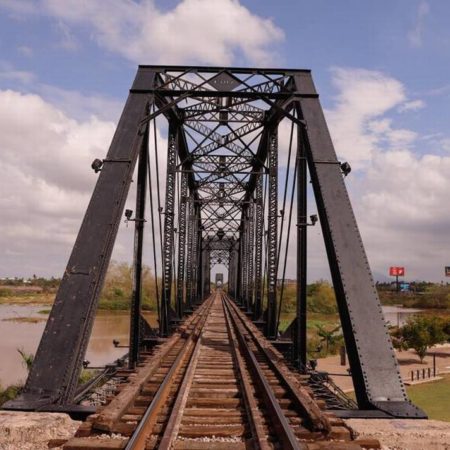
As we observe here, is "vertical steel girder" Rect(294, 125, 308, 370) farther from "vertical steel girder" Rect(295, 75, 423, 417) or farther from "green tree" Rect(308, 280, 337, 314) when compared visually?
"green tree" Rect(308, 280, 337, 314)

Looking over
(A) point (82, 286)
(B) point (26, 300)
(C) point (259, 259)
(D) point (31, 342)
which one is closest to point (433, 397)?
(C) point (259, 259)

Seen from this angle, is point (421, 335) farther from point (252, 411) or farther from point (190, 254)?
point (252, 411)

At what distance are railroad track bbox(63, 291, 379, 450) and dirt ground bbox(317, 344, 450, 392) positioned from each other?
18159 mm

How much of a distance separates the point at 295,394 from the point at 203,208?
34475 mm

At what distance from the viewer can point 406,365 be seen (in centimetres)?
3466

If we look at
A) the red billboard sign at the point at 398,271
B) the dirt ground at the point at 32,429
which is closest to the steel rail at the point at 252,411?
the dirt ground at the point at 32,429

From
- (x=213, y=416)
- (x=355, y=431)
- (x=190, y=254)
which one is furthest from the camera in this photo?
(x=190, y=254)

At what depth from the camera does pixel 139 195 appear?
10.4 metres

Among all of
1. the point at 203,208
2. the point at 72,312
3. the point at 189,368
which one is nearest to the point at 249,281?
the point at 203,208

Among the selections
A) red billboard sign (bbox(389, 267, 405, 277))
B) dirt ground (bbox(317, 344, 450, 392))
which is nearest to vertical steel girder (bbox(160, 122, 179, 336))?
dirt ground (bbox(317, 344, 450, 392))

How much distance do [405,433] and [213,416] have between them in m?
2.03

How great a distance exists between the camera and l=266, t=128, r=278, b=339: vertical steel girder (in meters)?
13.7

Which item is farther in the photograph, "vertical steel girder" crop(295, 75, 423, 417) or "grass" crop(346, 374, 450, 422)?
"grass" crop(346, 374, 450, 422)

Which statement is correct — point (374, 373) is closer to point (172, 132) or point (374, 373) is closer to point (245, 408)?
point (245, 408)
